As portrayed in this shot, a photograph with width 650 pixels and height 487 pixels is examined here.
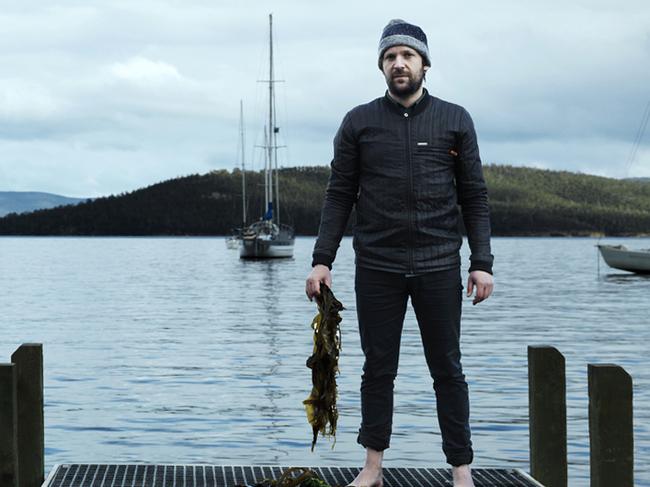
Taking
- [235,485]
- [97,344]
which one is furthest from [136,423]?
[97,344]

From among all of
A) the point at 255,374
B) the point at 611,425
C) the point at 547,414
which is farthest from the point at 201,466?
the point at 255,374

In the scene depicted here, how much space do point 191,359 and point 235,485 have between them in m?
16.0

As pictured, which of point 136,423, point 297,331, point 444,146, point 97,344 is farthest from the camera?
point 297,331

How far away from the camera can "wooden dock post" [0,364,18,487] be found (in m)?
7.23

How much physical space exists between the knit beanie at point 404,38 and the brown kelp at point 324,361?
52.1 inches

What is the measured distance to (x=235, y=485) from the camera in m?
7.51

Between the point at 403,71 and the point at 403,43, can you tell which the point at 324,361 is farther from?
the point at 403,43

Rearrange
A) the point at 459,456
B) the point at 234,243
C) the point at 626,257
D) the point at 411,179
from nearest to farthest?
the point at 411,179 → the point at 459,456 → the point at 626,257 → the point at 234,243

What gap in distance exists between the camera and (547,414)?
8.01 m

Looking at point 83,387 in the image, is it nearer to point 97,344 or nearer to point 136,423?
point 136,423

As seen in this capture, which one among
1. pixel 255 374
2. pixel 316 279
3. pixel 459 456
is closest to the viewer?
pixel 316 279

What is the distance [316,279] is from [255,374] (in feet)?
46.0

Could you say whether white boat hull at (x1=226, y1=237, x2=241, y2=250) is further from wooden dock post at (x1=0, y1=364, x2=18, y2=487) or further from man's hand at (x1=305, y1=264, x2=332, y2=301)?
man's hand at (x1=305, y1=264, x2=332, y2=301)

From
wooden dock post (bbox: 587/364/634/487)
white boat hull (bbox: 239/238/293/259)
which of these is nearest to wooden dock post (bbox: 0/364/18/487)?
wooden dock post (bbox: 587/364/634/487)
